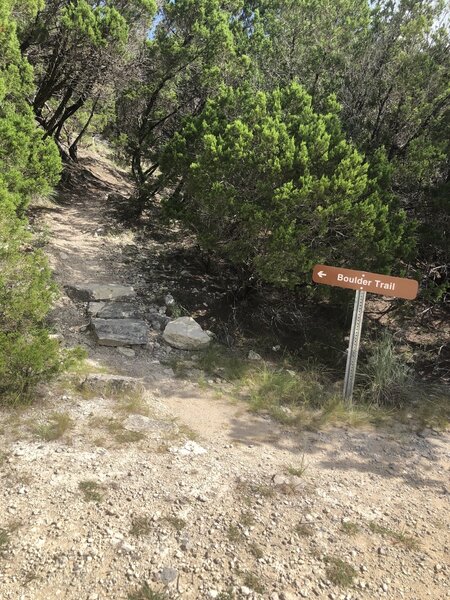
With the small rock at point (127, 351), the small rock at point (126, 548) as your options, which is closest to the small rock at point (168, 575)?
the small rock at point (126, 548)

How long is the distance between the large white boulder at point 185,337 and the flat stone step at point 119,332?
381mm

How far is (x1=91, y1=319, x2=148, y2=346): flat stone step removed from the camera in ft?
21.0

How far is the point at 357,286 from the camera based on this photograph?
17.6ft

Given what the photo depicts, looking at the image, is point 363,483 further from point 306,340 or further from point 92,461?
point 306,340

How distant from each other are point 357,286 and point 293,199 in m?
1.99

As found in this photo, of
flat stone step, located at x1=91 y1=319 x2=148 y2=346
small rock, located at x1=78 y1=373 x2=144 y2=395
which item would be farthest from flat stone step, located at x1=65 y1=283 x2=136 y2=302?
small rock, located at x1=78 y1=373 x2=144 y2=395

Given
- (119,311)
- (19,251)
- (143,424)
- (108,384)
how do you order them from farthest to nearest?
1. (119,311)
2. (19,251)
3. (108,384)
4. (143,424)

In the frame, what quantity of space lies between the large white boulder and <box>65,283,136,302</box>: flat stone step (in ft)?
5.09

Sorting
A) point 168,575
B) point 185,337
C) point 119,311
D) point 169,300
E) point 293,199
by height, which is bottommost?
point 168,575

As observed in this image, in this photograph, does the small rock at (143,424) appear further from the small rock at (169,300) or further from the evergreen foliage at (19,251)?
the small rock at (169,300)

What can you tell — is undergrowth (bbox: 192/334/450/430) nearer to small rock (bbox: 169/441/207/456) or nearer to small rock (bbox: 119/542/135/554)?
small rock (bbox: 169/441/207/456)

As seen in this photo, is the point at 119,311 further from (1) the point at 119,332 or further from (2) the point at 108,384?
(2) the point at 108,384

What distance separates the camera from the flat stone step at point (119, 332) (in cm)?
640

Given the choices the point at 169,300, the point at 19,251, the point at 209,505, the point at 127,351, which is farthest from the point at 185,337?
the point at 209,505
